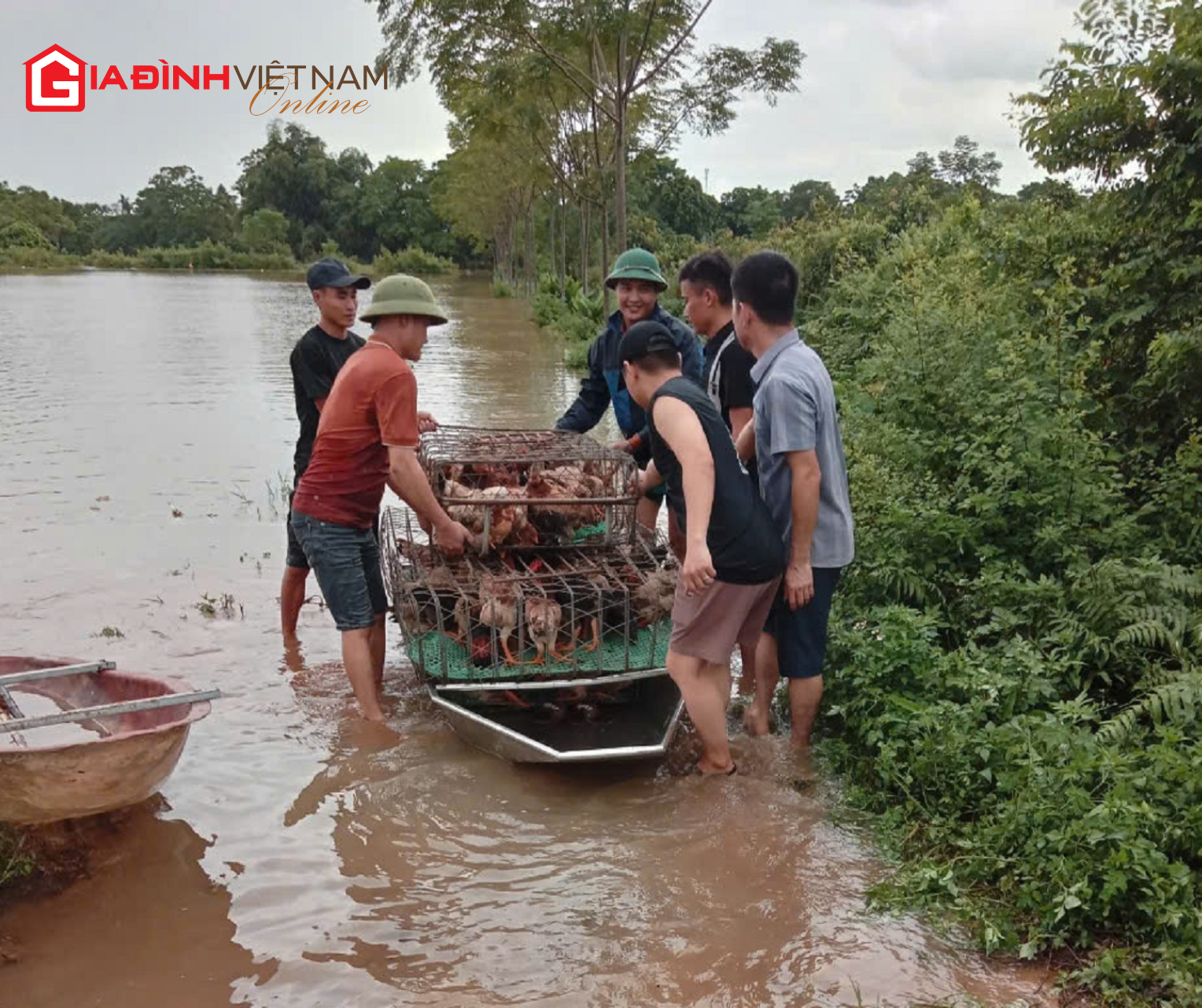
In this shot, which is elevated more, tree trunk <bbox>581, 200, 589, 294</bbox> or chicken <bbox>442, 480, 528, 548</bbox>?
tree trunk <bbox>581, 200, 589, 294</bbox>

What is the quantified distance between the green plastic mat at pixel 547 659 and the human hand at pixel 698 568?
81 cm

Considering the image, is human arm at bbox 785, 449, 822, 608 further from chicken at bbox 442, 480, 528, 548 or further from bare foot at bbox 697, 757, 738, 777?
chicken at bbox 442, 480, 528, 548

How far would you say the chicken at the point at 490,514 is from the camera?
5.32m

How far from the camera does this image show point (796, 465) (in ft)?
13.9

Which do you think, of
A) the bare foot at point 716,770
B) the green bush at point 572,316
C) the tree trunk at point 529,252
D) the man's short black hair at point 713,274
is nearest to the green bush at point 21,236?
the tree trunk at point 529,252

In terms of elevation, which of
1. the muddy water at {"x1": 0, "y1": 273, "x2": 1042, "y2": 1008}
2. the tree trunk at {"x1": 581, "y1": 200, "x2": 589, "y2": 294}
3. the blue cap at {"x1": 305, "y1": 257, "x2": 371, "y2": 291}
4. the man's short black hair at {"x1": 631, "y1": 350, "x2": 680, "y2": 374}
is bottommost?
the muddy water at {"x1": 0, "y1": 273, "x2": 1042, "y2": 1008}

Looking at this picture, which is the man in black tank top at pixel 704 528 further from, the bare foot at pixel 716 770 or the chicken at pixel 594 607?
the chicken at pixel 594 607

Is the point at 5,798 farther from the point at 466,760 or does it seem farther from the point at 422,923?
the point at 466,760

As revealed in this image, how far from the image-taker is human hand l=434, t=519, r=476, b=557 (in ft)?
16.4

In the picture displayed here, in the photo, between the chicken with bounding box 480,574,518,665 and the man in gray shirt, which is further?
the chicken with bounding box 480,574,518,665

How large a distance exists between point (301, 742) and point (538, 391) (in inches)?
498

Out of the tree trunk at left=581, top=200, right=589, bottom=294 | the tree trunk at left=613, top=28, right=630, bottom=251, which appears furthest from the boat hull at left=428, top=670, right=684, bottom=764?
the tree trunk at left=581, top=200, right=589, bottom=294

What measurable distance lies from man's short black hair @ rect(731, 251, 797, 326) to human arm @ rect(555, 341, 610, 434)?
2354 mm

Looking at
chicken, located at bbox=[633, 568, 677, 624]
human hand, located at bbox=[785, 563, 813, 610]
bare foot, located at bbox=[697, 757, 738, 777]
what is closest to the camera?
human hand, located at bbox=[785, 563, 813, 610]
